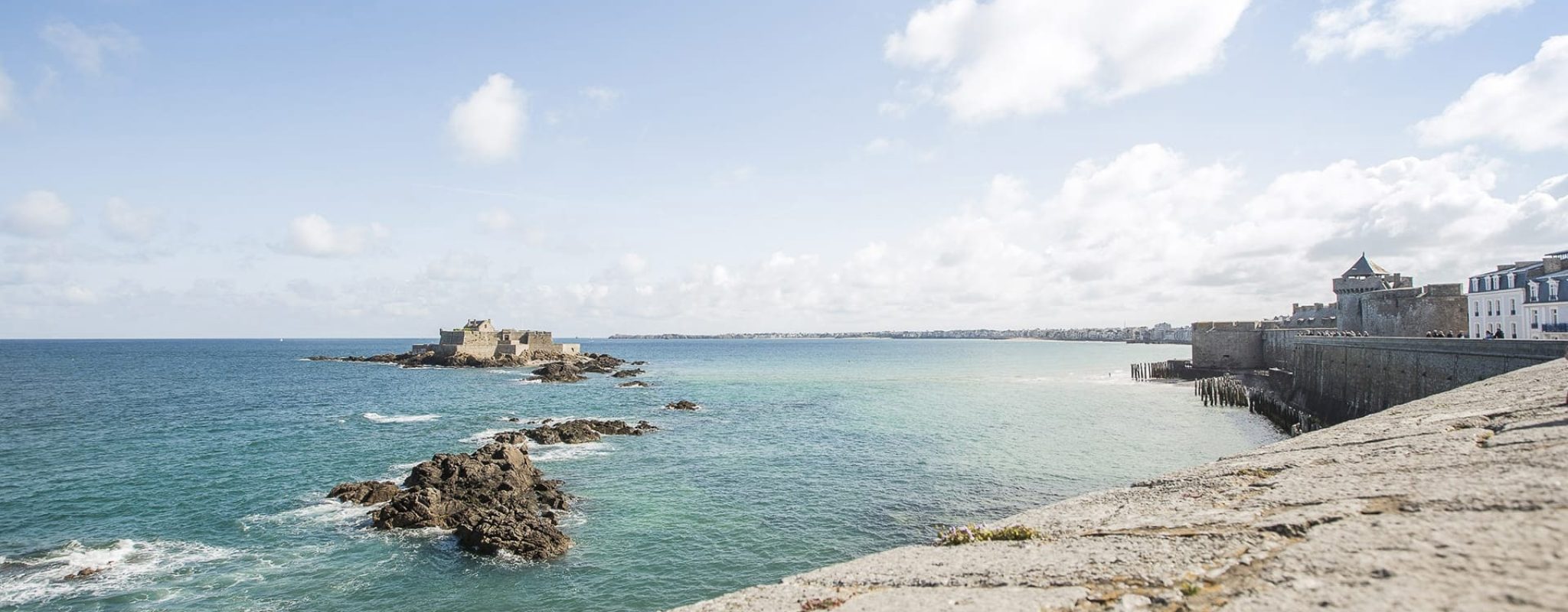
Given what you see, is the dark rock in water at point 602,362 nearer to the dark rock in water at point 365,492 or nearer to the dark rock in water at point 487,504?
the dark rock in water at point 487,504

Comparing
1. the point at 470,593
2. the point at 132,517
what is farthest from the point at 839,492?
the point at 132,517

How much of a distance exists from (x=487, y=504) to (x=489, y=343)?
93723 mm

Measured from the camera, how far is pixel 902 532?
68.2 ft

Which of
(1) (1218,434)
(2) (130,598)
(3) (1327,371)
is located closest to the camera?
(2) (130,598)

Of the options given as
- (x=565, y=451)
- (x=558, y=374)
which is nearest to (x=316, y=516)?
(x=565, y=451)

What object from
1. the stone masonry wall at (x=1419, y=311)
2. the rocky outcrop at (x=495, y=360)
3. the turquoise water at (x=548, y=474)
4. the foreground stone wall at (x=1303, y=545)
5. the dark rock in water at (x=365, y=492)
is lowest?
the turquoise water at (x=548, y=474)

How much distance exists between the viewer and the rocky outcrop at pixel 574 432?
1443 inches

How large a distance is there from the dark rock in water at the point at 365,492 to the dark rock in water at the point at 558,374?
52929mm

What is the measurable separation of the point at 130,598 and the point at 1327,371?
58.3 metres

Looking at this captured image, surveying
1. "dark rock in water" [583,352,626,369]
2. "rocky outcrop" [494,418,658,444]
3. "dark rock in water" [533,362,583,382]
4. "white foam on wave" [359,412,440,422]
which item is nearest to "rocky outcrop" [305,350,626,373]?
"dark rock in water" [583,352,626,369]

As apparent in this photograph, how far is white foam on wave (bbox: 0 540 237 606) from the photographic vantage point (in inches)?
658

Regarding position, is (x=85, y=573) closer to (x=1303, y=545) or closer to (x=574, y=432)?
(x=574, y=432)

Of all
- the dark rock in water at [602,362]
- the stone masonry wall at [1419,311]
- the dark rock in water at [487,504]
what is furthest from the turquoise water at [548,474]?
the dark rock in water at [602,362]

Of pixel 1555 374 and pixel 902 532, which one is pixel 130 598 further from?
pixel 1555 374
